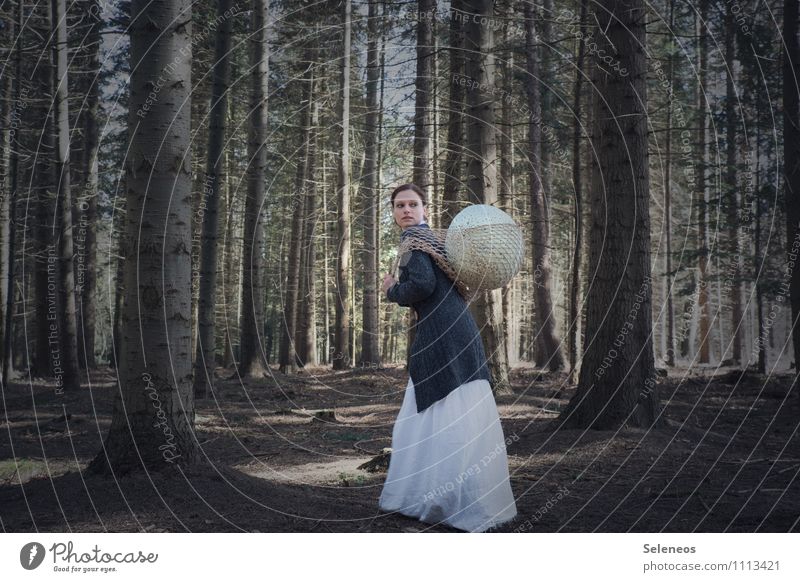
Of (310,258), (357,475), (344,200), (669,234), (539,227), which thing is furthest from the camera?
(310,258)

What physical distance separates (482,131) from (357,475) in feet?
20.2

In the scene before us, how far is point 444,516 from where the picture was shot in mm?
4898

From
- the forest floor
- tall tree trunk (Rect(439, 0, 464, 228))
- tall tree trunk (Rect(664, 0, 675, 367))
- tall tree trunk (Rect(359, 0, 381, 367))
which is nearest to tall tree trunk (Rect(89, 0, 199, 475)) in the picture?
the forest floor

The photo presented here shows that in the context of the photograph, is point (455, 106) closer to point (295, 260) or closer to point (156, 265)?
point (295, 260)

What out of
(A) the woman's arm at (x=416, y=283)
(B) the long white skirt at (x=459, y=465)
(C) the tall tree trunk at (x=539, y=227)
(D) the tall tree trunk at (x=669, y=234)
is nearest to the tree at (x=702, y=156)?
(D) the tall tree trunk at (x=669, y=234)

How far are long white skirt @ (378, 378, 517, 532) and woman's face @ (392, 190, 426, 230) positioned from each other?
46.7 inches

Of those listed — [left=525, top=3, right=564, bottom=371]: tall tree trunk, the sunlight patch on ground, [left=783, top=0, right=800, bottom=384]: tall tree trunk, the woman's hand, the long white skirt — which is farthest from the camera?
[left=525, top=3, right=564, bottom=371]: tall tree trunk

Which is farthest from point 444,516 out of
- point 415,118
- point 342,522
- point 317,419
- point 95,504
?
point 415,118

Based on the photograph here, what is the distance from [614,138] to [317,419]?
5.49 metres

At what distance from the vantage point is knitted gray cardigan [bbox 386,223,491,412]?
16.1 ft

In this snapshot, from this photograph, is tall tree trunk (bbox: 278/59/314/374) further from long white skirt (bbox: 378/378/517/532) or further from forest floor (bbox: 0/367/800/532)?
long white skirt (bbox: 378/378/517/532)

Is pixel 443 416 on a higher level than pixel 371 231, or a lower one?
lower

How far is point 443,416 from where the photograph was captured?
493 centimetres

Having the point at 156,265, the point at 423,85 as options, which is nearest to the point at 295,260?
the point at 423,85
